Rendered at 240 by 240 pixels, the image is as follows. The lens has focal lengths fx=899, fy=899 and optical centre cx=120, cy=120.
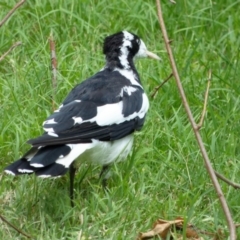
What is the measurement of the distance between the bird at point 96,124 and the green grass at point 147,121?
176 millimetres

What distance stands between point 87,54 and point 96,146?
1.69 m

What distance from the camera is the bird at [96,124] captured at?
170 inches

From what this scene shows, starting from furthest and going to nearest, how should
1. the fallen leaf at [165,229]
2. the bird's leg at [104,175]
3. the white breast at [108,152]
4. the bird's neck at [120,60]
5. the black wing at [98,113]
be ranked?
the bird's neck at [120,60], the bird's leg at [104,175], the white breast at [108,152], the black wing at [98,113], the fallen leaf at [165,229]

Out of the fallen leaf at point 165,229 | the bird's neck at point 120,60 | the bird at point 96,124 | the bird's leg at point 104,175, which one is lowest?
the fallen leaf at point 165,229

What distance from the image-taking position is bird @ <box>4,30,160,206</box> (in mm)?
4324

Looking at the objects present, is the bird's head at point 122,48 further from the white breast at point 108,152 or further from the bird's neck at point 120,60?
the white breast at point 108,152

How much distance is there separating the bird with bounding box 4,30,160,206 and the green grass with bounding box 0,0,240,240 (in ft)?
0.58

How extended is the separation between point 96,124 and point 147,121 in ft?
3.11

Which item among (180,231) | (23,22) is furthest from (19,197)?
(23,22)

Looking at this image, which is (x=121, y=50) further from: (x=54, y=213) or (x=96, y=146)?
(x=54, y=213)

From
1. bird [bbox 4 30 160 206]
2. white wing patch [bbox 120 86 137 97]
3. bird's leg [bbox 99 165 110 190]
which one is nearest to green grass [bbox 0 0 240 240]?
bird's leg [bbox 99 165 110 190]

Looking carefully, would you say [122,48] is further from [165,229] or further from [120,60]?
[165,229]

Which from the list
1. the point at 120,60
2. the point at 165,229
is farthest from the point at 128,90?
the point at 165,229

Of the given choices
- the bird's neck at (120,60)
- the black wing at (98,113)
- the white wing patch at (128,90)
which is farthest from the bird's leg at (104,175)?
the bird's neck at (120,60)
